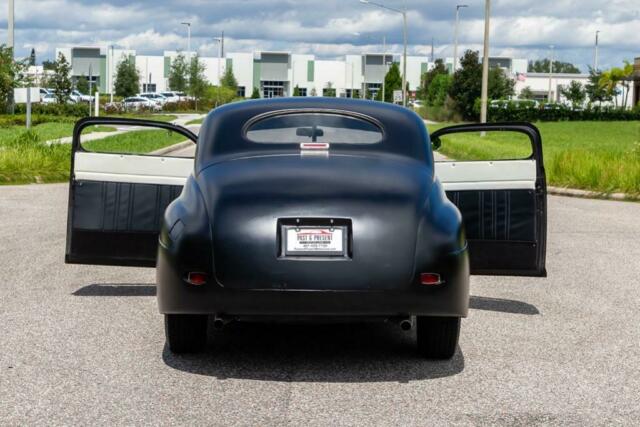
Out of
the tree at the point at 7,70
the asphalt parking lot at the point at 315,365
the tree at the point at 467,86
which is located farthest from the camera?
the tree at the point at 467,86

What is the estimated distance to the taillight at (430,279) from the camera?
5914 millimetres

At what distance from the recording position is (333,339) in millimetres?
7152

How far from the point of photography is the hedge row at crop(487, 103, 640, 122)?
71.1m

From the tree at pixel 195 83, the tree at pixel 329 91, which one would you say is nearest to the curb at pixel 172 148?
the tree at pixel 195 83

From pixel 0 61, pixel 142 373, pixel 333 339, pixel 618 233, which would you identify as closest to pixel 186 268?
pixel 142 373

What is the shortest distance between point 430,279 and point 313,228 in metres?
0.67

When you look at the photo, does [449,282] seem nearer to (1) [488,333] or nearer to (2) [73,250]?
(1) [488,333]

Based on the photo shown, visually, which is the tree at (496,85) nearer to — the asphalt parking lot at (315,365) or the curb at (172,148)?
the curb at (172,148)

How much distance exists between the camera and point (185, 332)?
6387mm

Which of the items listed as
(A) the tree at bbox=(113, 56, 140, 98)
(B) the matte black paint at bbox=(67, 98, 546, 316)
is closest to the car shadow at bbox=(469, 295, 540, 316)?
(B) the matte black paint at bbox=(67, 98, 546, 316)

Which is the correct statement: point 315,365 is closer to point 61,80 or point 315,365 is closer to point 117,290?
point 117,290

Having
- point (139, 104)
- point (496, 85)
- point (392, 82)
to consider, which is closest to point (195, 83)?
point (139, 104)

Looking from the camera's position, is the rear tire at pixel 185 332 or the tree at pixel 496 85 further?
the tree at pixel 496 85

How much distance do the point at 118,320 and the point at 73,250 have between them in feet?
2.56
